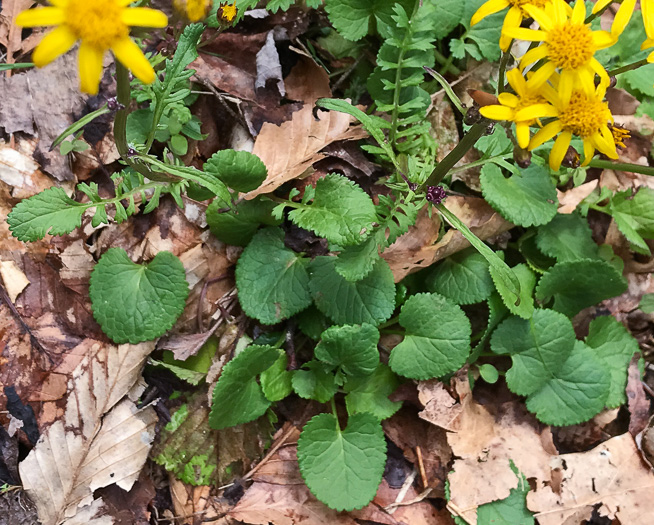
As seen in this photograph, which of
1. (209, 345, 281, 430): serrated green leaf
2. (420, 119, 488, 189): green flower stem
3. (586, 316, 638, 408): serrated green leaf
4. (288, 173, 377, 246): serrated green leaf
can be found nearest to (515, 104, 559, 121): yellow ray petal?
(420, 119, 488, 189): green flower stem

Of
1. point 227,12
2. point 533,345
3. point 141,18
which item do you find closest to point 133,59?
point 141,18

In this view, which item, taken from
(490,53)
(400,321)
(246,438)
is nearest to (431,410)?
(400,321)

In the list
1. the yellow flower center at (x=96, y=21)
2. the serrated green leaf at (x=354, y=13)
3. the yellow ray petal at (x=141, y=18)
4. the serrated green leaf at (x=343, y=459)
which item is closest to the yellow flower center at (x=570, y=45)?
the serrated green leaf at (x=354, y=13)

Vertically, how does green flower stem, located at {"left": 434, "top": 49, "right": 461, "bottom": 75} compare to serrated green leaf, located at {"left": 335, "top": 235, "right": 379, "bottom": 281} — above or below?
above

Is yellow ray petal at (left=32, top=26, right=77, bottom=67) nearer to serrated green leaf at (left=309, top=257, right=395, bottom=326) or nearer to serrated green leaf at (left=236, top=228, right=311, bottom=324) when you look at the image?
serrated green leaf at (left=236, top=228, right=311, bottom=324)

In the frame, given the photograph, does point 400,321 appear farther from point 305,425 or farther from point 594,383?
point 594,383

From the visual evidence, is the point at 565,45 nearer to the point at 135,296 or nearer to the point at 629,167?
the point at 629,167
